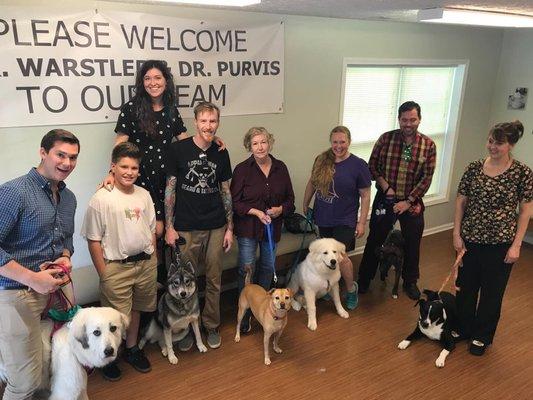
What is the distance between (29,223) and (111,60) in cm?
144

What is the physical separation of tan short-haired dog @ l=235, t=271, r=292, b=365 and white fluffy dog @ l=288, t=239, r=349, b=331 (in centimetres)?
45

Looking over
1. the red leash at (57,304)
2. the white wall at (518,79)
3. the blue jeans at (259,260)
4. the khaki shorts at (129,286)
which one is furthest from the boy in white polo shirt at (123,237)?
the white wall at (518,79)

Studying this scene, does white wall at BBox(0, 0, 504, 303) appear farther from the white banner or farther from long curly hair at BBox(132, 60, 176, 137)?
long curly hair at BBox(132, 60, 176, 137)

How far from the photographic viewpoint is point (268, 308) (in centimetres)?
273

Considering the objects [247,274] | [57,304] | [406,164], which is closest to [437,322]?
[406,164]

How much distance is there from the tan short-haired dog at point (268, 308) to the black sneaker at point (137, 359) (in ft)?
2.09

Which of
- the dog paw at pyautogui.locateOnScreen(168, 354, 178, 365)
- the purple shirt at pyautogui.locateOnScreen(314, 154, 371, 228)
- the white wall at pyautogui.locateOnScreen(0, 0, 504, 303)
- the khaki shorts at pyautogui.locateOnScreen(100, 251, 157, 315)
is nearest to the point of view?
the khaki shorts at pyautogui.locateOnScreen(100, 251, 157, 315)

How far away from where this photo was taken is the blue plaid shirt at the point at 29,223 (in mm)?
1714

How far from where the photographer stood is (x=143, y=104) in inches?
105

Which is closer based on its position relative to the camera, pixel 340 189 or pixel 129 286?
pixel 129 286

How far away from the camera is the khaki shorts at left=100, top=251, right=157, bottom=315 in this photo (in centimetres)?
Result: 243

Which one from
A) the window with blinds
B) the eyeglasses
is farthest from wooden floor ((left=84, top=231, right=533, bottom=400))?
the window with blinds

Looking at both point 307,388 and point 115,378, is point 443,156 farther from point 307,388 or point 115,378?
point 115,378

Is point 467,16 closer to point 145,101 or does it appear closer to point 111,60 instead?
point 145,101
